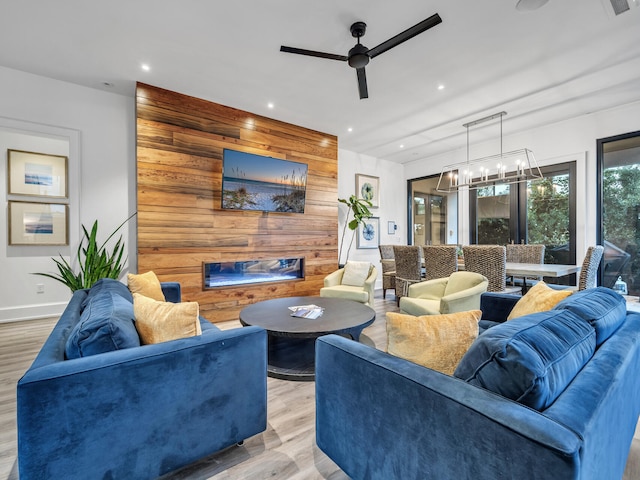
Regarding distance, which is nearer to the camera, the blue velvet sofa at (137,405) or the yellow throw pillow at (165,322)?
the blue velvet sofa at (137,405)

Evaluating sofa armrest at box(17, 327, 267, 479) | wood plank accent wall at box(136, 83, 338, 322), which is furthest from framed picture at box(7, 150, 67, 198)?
sofa armrest at box(17, 327, 267, 479)

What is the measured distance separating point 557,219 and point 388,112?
3414 mm

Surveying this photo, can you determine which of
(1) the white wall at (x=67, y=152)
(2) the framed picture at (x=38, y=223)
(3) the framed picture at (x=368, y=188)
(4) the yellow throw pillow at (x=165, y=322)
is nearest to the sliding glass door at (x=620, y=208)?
(3) the framed picture at (x=368, y=188)

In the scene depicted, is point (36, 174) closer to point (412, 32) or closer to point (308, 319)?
point (308, 319)

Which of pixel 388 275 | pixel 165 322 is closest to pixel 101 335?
pixel 165 322

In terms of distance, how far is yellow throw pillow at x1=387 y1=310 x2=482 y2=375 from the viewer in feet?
3.86

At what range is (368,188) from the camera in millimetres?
6766

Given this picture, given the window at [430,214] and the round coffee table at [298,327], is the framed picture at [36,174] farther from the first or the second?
the window at [430,214]

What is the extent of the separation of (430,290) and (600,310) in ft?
6.89

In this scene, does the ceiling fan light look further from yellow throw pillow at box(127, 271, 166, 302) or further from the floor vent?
yellow throw pillow at box(127, 271, 166, 302)

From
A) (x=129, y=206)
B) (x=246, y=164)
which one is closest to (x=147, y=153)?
(x=129, y=206)

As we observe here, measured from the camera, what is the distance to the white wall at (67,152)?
363 cm

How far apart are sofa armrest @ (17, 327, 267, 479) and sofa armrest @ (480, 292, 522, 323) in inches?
79.8

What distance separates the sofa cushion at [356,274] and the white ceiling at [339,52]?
7.71 ft
